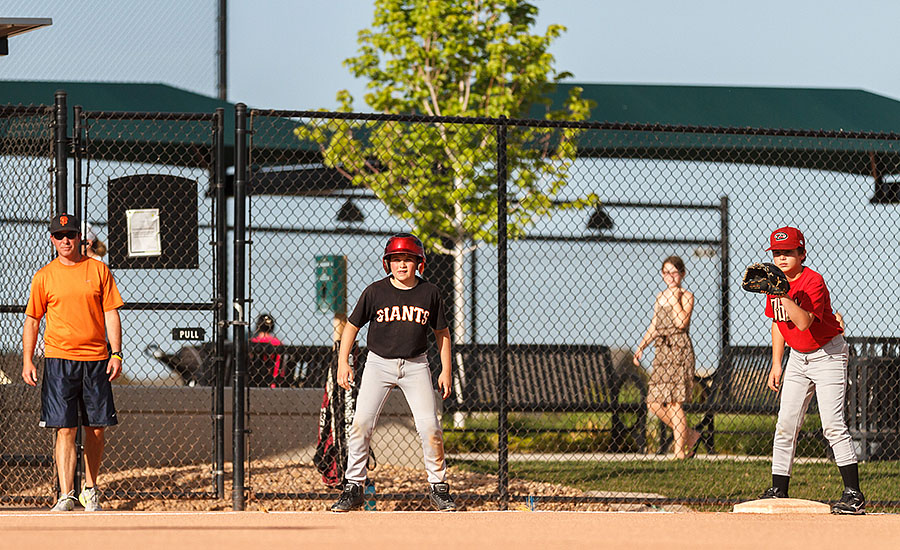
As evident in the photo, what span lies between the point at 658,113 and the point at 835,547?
419 inches

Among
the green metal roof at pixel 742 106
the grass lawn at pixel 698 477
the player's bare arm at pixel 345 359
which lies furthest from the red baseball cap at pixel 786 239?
the green metal roof at pixel 742 106

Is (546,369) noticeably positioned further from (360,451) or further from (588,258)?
(360,451)

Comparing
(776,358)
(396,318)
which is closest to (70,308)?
(396,318)

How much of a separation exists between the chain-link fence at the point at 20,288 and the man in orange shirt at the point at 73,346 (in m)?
0.54

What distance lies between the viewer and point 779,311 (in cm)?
729

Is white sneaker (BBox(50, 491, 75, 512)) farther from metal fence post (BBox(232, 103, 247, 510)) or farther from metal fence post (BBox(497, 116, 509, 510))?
metal fence post (BBox(497, 116, 509, 510))

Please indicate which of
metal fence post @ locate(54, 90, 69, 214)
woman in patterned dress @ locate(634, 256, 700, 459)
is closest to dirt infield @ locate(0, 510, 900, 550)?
metal fence post @ locate(54, 90, 69, 214)

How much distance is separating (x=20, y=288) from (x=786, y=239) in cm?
500

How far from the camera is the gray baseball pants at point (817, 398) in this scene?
24.0ft

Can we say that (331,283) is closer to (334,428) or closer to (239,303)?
(334,428)

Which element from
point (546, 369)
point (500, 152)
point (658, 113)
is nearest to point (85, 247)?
point (500, 152)

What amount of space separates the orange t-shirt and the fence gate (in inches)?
11.5

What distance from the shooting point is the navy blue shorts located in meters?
7.15

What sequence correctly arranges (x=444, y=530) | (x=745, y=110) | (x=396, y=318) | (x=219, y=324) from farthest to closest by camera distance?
(x=745, y=110) → (x=219, y=324) → (x=396, y=318) → (x=444, y=530)
